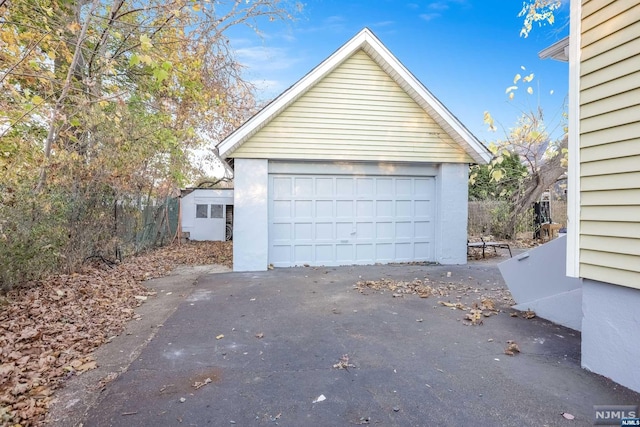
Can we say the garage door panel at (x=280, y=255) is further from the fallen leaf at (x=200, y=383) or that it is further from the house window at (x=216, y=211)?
the house window at (x=216, y=211)

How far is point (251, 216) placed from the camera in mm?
8344

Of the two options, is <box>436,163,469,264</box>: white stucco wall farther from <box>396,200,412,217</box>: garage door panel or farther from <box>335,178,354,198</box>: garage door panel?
<box>335,178,354,198</box>: garage door panel

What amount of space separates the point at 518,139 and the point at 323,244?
29.7 ft

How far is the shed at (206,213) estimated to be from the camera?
1509 centimetres

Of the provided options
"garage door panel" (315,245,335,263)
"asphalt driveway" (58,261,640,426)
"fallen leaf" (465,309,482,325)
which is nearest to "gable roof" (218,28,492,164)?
"garage door panel" (315,245,335,263)

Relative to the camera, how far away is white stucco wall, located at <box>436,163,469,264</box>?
917cm

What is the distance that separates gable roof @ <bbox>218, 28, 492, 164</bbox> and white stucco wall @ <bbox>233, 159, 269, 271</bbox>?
Answer: 2.20ft

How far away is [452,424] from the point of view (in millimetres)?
2477

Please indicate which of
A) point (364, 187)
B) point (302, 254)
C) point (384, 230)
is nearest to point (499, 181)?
point (384, 230)

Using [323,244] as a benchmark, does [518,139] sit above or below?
above

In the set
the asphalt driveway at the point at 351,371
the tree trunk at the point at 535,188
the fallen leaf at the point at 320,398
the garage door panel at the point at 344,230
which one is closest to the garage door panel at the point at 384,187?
the garage door panel at the point at 344,230

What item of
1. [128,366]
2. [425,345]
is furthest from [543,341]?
[128,366]

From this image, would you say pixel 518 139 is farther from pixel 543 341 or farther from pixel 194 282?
pixel 194 282

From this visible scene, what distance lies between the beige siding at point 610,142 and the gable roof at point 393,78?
528 cm
